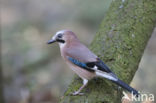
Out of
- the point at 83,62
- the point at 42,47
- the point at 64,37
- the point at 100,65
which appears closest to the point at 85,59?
the point at 83,62

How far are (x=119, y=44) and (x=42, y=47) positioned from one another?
6198 millimetres

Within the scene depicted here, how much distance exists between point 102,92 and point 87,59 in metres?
0.57

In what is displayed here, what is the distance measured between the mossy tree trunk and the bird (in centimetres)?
15

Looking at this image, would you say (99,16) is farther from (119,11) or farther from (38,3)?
(119,11)

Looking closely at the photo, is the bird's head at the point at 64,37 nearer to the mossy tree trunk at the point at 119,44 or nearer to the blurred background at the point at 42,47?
the mossy tree trunk at the point at 119,44

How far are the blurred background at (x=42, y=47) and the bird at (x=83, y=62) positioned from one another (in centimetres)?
380

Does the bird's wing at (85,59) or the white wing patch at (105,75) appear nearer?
the white wing patch at (105,75)

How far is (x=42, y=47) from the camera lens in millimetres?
10453

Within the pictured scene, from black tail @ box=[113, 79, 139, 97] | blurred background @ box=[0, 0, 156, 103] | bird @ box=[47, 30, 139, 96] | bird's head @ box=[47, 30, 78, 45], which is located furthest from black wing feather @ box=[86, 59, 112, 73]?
blurred background @ box=[0, 0, 156, 103]

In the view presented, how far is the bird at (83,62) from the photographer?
12.9ft

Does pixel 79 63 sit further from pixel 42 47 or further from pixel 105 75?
pixel 42 47

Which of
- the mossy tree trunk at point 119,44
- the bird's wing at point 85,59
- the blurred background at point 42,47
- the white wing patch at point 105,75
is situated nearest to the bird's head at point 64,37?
the bird's wing at point 85,59

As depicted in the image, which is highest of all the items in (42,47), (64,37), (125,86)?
(64,37)

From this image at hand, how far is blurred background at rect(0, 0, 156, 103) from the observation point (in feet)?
27.4
